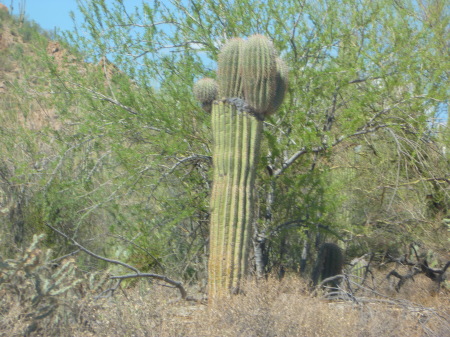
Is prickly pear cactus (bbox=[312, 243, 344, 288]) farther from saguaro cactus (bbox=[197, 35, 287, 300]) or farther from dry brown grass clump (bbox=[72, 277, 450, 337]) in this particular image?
dry brown grass clump (bbox=[72, 277, 450, 337])

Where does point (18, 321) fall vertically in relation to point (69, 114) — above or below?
below

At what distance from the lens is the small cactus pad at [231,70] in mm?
6988

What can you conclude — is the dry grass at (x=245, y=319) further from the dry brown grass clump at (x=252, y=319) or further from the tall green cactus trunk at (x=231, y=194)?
the tall green cactus trunk at (x=231, y=194)

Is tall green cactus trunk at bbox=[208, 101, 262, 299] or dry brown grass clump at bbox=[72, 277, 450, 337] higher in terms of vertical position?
tall green cactus trunk at bbox=[208, 101, 262, 299]

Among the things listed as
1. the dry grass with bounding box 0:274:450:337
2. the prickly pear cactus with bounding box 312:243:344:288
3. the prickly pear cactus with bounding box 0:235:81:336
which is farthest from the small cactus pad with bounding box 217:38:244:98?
the prickly pear cactus with bounding box 312:243:344:288

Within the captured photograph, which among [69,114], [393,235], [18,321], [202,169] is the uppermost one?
[69,114]

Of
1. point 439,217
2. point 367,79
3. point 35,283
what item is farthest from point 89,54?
point 439,217

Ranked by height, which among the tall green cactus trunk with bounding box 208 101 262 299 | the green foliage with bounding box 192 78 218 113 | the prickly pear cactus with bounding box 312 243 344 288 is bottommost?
the prickly pear cactus with bounding box 312 243 344 288

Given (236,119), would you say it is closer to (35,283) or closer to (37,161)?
(35,283)

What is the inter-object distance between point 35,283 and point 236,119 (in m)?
2.88

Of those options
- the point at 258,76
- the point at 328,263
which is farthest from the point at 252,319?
the point at 328,263

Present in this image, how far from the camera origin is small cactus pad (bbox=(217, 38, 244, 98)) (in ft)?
22.9

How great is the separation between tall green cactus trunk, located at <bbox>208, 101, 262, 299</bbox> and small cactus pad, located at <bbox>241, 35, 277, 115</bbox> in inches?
7.0

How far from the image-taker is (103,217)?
440 inches
